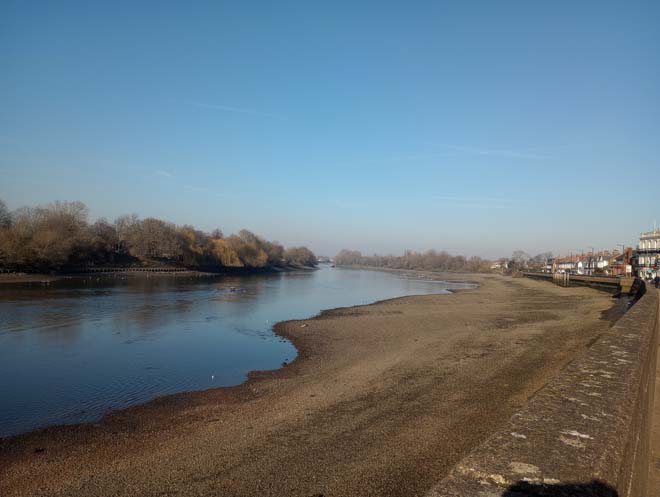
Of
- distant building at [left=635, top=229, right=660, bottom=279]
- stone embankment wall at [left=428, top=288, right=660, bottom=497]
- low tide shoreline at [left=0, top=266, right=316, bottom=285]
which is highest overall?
distant building at [left=635, top=229, right=660, bottom=279]

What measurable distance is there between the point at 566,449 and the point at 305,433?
6574 millimetres

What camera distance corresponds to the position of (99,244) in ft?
304

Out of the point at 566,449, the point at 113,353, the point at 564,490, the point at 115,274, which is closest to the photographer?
the point at 564,490

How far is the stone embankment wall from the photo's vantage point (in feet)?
9.77

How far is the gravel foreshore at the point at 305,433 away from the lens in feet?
23.8

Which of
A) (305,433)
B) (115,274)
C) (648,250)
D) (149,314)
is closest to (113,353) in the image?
(149,314)

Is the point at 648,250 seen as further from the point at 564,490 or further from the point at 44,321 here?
the point at 564,490

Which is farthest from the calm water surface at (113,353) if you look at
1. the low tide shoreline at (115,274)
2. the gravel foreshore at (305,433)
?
the low tide shoreline at (115,274)

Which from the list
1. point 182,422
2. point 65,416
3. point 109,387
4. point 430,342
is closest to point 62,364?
point 109,387

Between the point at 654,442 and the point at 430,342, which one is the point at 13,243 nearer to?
the point at 430,342

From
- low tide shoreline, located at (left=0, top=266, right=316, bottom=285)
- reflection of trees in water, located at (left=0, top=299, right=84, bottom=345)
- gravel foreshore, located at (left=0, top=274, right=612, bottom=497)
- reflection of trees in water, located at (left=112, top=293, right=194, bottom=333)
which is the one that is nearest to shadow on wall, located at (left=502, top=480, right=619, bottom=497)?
gravel foreshore, located at (left=0, top=274, right=612, bottom=497)

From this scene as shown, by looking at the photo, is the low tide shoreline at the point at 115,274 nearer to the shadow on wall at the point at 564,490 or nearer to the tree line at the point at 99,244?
the tree line at the point at 99,244

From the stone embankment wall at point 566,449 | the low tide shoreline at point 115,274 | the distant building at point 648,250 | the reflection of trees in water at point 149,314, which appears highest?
the distant building at point 648,250

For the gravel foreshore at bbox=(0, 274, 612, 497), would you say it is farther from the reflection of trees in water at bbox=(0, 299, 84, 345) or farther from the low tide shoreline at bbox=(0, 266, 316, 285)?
the low tide shoreline at bbox=(0, 266, 316, 285)
